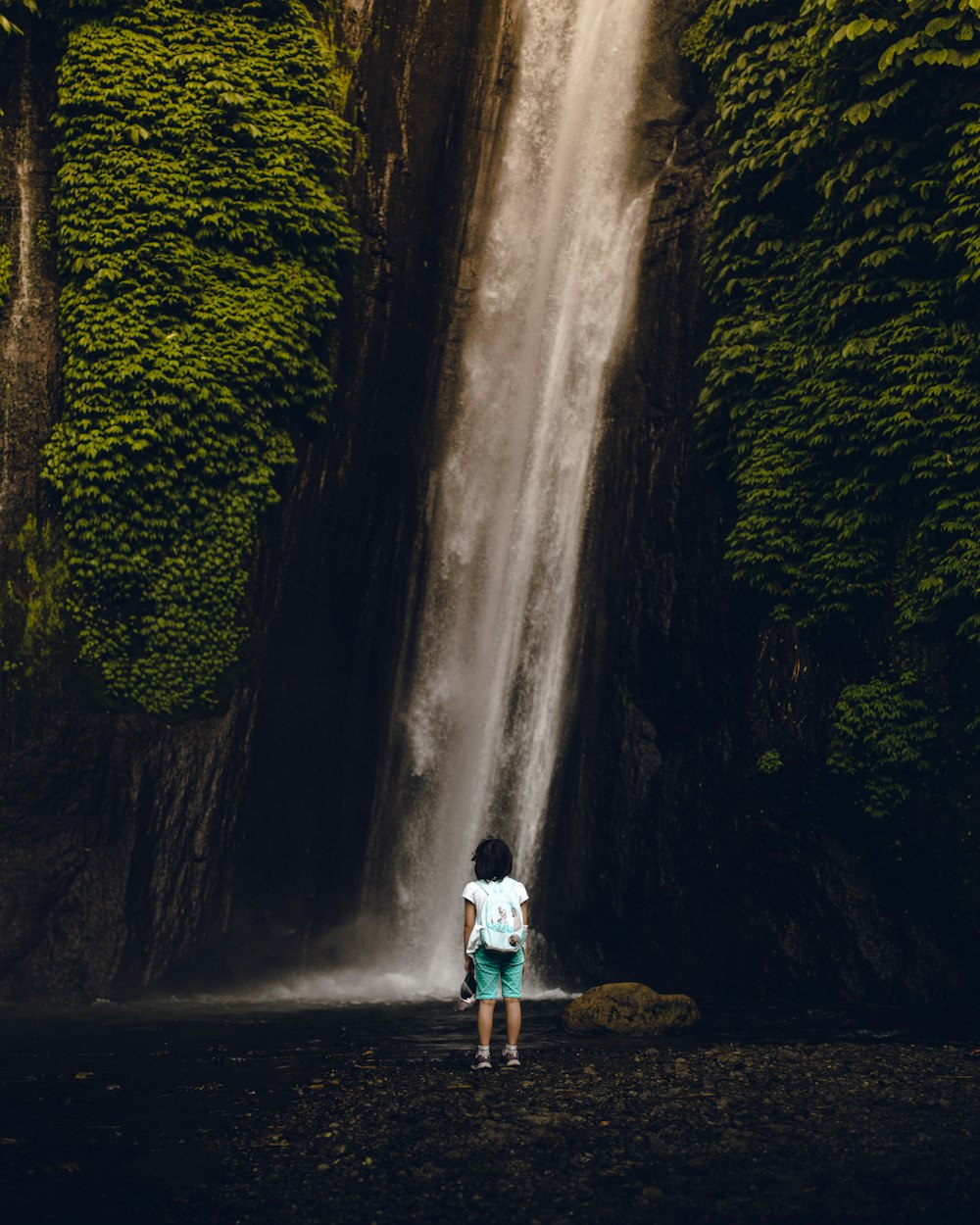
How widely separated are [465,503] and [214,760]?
5080 mm

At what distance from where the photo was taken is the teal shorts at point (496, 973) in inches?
289

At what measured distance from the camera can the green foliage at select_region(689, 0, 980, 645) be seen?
37.7 ft

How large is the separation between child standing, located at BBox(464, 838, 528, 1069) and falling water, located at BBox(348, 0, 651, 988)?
6438 millimetres

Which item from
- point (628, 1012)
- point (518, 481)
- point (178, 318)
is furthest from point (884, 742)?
point (178, 318)

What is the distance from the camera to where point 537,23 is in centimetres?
1766

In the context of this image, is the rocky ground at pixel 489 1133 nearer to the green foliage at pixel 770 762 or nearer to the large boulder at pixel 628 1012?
the large boulder at pixel 628 1012

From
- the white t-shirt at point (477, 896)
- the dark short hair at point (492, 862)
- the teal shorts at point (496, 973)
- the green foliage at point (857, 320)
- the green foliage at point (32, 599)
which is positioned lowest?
the teal shorts at point (496, 973)

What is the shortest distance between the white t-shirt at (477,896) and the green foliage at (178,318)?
719 centimetres

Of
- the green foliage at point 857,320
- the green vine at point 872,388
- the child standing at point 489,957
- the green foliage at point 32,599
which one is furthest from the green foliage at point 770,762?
the green foliage at point 32,599

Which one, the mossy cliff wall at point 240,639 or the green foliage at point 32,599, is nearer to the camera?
the mossy cliff wall at point 240,639

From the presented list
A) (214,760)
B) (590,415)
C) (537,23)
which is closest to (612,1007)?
(214,760)

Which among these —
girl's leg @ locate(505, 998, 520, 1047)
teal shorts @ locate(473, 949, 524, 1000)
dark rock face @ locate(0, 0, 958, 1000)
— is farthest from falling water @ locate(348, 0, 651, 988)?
teal shorts @ locate(473, 949, 524, 1000)

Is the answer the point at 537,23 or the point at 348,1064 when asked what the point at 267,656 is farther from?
the point at 537,23

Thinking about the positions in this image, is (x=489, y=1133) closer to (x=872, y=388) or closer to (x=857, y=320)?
(x=872, y=388)
